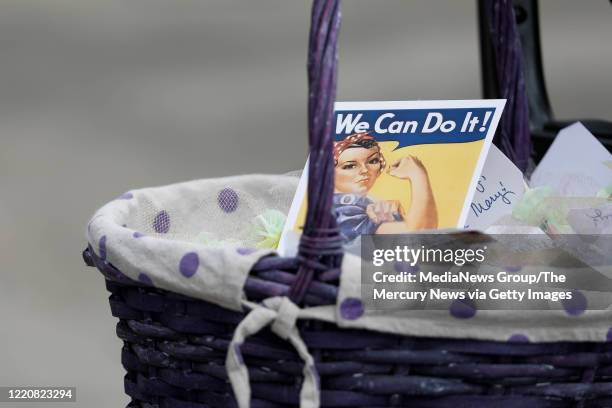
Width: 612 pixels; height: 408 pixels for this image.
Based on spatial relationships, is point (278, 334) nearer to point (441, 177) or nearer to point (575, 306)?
point (575, 306)

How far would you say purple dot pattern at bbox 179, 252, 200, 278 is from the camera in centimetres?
62

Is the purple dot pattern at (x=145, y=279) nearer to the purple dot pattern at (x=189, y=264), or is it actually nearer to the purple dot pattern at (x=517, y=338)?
the purple dot pattern at (x=189, y=264)

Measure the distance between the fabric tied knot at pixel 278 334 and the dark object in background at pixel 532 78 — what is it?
0.62m

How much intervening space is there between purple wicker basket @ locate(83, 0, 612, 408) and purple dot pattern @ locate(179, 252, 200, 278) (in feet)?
0.10

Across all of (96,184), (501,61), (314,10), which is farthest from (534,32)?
(96,184)

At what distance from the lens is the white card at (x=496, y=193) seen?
34.2 inches

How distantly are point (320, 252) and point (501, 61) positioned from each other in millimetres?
503

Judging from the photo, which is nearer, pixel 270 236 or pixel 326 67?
pixel 326 67

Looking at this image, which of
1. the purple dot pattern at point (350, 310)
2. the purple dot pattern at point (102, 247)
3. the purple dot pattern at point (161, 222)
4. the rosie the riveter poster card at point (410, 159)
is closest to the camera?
the purple dot pattern at point (350, 310)

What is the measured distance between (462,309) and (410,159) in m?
0.30

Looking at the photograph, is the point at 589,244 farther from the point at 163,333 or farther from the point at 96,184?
the point at 96,184

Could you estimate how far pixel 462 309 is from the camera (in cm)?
59

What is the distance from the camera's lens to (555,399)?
24.9 inches
